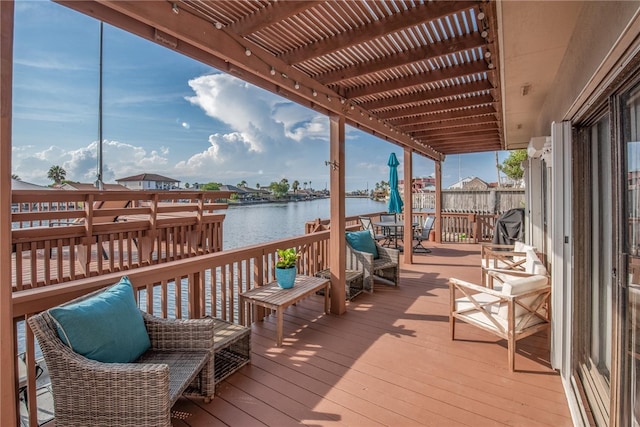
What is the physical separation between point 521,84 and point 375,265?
3.02 metres

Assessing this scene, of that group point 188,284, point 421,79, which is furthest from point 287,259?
point 421,79

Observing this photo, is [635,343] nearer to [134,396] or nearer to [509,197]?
[134,396]

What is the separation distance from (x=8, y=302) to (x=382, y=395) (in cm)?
230

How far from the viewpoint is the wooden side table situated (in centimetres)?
306

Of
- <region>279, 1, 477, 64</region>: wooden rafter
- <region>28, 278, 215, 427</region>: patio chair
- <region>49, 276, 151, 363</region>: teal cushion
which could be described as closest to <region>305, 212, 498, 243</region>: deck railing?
<region>279, 1, 477, 64</region>: wooden rafter

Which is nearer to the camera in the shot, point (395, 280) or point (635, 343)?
point (635, 343)

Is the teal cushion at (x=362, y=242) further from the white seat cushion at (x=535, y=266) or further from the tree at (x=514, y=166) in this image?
the tree at (x=514, y=166)

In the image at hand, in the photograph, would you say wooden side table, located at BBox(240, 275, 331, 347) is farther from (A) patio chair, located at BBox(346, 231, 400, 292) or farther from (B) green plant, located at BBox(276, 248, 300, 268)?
(A) patio chair, located at BBox(346, 231, 400, 292)

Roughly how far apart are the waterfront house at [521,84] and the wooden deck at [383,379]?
39 mm

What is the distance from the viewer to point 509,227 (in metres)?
6.37

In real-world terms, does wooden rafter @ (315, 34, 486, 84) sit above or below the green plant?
above

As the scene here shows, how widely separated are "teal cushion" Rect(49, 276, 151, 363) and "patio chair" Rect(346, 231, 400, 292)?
317 cm

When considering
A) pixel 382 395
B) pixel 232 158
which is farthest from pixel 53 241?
pixel 232 158

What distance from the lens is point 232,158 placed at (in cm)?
1755
